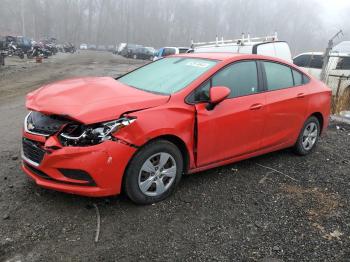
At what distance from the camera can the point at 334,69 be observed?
13.5 meters

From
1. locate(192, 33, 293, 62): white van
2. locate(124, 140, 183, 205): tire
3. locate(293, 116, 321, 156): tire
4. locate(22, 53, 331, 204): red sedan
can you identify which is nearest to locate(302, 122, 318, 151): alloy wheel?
locate(293, 116, 321, 156): tire

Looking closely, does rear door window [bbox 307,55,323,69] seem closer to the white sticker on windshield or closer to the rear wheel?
the rear wheel

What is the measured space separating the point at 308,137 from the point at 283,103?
1100 mm

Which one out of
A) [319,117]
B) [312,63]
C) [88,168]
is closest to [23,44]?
[312,63]

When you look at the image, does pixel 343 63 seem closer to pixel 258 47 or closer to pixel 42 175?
pixel 258 47

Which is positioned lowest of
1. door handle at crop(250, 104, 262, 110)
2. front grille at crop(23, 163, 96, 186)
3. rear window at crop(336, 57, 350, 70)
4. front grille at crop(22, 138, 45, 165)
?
Result: front grille at crop(23, 163, 96, 186)

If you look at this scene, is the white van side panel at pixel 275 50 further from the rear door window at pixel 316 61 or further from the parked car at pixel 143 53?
the parked car at pixel 143 53

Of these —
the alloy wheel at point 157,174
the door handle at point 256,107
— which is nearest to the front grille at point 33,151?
the alloy wheel at point 157,174

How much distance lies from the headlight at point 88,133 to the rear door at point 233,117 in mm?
1039

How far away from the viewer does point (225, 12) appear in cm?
10806

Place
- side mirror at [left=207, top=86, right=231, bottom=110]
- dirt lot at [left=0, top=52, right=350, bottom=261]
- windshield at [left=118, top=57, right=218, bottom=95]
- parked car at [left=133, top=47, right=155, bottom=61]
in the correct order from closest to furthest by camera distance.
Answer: dirt lot at [left=0, top=52, right=350, bottom=261]
side mirror at [left=207, top=86, right=231, bottom=110]
windshield at [left=118, top=57, right=218, bottom=95]
parked car at [left=133, top=47, right=155, bottom=61]

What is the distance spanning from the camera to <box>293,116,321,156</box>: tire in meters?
6.08

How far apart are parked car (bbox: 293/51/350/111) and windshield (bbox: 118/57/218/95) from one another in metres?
6.87

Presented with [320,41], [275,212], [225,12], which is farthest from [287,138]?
[225,12]
